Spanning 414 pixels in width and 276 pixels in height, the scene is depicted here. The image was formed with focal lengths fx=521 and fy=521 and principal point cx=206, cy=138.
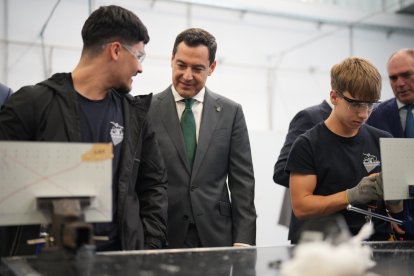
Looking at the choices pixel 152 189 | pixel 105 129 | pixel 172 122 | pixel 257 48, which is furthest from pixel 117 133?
pixel 257 48

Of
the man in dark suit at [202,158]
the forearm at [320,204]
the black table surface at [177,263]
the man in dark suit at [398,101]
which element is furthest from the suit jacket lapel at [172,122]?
the man in dark suit at [398,101]

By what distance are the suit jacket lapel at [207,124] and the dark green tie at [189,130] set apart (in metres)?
0.03

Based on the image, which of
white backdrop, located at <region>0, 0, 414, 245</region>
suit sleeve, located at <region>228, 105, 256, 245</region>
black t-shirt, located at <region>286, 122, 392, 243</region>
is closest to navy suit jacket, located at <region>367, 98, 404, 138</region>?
black t-shirt, located at <region>286, 122, 392, 243</region>

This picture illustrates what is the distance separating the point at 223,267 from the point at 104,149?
0.37 m

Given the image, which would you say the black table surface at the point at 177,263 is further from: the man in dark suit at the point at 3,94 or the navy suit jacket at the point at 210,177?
the man in dark suit at the point at 3,94

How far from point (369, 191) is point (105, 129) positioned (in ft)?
2.65

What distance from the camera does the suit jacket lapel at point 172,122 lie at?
1.98 metres

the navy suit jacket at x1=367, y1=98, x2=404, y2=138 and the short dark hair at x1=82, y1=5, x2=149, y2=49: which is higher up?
the short dark hair at x1=82, y1=5, x2=149, y2=49

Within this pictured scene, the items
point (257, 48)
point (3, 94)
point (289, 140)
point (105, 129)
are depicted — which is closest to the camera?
point (105, 129)

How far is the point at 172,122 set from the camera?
2023 millimetres

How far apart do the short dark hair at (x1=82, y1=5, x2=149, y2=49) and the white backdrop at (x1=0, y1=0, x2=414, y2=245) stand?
2494 millimetres

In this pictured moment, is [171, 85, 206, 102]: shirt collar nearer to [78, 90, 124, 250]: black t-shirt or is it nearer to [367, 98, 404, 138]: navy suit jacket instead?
[78, 90, 124, 250]: black t-shirt

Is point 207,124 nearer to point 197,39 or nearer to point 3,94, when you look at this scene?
point 197,39

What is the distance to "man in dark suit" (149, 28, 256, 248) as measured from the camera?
1.95m
